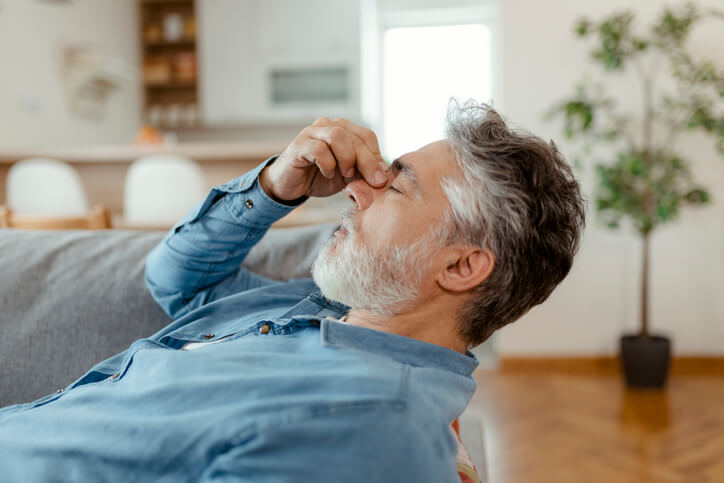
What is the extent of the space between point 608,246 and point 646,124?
651 millimetres

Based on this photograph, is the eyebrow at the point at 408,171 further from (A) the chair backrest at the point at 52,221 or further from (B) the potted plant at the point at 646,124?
(B) the potted plant at the point at 646,124

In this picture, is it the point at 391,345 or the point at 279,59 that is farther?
the point at 279,59

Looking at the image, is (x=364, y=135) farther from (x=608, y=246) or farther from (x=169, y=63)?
(x=169, y=63)

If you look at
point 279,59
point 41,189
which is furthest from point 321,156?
point 279,59

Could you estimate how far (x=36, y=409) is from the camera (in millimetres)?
922

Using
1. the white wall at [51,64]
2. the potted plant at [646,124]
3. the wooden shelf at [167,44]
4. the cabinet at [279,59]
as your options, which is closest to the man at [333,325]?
the potted plant at [646,124]

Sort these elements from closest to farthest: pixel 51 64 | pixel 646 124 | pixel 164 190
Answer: pixel 164 190
pixel 646 124
pixel 51 64

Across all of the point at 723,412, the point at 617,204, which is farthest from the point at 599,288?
the point at 723,412

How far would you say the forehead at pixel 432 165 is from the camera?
3.25ft

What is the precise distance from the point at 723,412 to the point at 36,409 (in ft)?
9.15

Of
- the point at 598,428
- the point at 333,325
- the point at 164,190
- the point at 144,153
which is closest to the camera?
the point at 333,325

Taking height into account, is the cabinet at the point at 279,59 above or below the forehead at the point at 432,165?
above

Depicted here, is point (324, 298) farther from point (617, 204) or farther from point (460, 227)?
point (617, 204)

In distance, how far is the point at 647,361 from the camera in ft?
9.79
